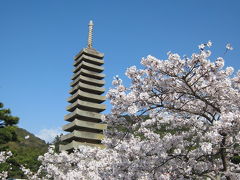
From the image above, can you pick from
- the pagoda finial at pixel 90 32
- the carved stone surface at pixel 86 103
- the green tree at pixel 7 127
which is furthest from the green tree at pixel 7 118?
the pagoda finial at pixel 90 32

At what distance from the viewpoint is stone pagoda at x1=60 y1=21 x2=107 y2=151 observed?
3709 centimetres

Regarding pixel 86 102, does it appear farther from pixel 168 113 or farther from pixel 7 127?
pixel 168 113

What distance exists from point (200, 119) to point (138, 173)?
9.30 feet

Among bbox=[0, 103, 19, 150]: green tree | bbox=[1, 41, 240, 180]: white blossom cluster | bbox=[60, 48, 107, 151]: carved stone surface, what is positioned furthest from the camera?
bbox=[60, 48, 107, 151]: carved stone surface

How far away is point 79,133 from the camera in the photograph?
36562 millimetres

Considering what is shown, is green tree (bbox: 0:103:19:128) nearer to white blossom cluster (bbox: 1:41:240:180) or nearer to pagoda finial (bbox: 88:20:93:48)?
white blossom cluster (bbox: 1:41:240:180)

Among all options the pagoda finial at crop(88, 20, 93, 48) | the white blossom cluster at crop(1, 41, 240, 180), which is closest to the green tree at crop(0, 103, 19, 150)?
the white blossom cluster at crop(1, 41, 240, 180)

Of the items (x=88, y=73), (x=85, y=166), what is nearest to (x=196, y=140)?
(x=85, y=166)

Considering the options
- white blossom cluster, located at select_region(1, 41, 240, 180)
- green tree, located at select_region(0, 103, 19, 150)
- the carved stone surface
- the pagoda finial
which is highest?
the pagoda finial

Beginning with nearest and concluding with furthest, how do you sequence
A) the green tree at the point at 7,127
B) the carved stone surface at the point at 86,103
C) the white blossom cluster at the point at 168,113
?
the white blossom cluster at the point at 168,113 → the green tree at the point at 7,127 → the carved stone surface at the point at 86,103

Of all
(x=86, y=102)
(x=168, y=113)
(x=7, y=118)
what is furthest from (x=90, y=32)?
(x=168, y=113)

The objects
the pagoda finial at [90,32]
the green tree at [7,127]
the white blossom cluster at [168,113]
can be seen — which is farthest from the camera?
the pagoda finial at [90,32]

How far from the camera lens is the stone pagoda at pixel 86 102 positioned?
37094 millimetres

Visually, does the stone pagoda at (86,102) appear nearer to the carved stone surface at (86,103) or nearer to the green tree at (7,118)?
the carved stone surface at (86,103)
